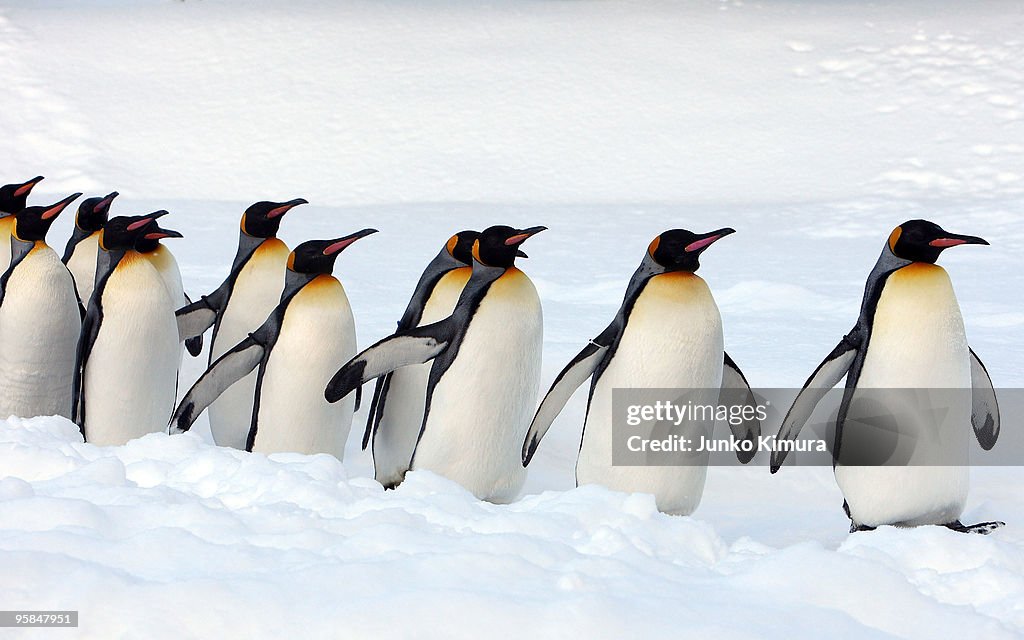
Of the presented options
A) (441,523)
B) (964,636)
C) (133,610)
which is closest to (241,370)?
(441,523)

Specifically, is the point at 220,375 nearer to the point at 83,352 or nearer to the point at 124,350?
the point at 124,350

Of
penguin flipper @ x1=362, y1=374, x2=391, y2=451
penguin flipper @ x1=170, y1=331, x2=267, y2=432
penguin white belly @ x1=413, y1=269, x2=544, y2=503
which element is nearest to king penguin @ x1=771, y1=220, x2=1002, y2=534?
penguin white belly @ x1=413, y1=269, x2=544, y2=503

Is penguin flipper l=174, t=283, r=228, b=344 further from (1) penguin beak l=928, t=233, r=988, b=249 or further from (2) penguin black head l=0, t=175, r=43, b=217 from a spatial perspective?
(1) penguin beak l=928, t=233, r=988, b=249

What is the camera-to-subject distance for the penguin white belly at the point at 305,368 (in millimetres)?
3551

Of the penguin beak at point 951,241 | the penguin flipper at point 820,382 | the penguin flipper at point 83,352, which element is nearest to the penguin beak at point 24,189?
the penguin flipper at point 83,352

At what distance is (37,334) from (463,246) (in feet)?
4.94

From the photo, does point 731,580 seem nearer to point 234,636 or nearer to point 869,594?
point 869,594

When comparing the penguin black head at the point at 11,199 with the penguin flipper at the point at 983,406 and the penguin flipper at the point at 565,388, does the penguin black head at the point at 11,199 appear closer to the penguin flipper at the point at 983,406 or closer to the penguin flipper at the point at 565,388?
the penguin flipper at the point at 565,388

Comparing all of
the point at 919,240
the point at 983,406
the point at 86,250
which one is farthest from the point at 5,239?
the point at 983,406

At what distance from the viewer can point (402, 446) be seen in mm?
3645

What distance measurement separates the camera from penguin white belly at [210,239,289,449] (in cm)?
400

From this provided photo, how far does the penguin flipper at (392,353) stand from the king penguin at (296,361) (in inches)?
10.1

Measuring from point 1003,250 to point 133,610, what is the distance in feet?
24.9

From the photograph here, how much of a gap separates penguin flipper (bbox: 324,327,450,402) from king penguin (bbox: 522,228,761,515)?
363 mm
